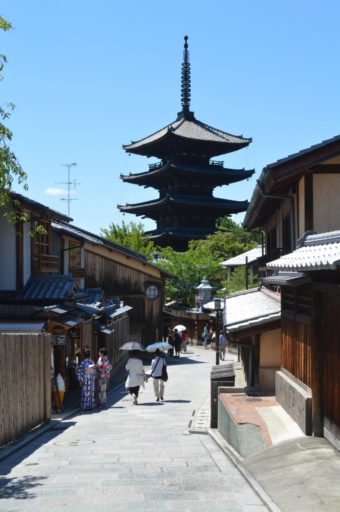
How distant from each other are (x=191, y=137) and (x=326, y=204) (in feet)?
159

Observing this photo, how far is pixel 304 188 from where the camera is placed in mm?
13188

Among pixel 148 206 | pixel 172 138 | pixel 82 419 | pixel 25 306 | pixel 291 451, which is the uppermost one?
pixel 172 138

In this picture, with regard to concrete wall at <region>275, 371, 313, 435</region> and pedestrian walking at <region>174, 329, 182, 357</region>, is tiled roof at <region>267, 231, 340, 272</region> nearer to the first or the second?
concrete wall at <region>275, 371, 313, 435</region>

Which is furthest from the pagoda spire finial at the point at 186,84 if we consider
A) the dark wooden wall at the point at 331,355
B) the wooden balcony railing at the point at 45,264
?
the dark wooden wall at the point at 331,355

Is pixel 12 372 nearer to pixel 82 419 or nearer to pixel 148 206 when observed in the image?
pixel 82 419

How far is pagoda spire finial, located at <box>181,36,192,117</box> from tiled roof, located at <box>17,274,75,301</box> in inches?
1815

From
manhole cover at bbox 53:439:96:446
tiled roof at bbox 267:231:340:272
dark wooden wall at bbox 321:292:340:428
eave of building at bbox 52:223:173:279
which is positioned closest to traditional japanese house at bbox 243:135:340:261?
tiled roof at bbox 267:231:340:272

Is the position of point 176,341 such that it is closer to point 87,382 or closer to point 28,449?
point 87,382

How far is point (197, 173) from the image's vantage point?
61.2 meters

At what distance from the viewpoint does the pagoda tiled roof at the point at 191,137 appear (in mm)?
60469

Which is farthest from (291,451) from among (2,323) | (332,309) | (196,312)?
(196,312)

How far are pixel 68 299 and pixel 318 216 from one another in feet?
32.7

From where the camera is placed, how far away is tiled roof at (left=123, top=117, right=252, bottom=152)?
60.6m

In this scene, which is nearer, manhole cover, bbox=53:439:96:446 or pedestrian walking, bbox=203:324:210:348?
manhole cover, bbox=53:439:96:446
